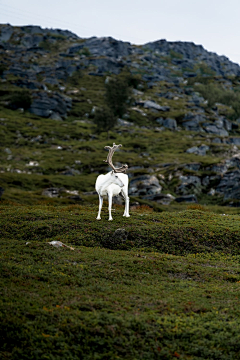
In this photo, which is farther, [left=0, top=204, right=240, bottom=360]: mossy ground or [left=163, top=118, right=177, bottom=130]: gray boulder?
[left=163, top=118, right=177, bottom=130]: gray boulder

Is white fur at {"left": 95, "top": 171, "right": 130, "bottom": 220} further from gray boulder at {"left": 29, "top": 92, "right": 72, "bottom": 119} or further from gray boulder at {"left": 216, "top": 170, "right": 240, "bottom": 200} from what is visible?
gray boulder at {"left": 29, "top": 92, "right": 72, "bottom": 119}

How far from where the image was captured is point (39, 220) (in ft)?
84.4

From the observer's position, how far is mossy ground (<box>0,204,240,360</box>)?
1079 cm

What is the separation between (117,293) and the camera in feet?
46.5

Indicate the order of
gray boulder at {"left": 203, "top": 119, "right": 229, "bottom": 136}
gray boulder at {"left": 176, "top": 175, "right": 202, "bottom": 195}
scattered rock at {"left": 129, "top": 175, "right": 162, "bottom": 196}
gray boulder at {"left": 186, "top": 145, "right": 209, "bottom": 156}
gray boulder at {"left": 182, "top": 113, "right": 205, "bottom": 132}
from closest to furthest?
scattered rock at {"left": 129, "top": 175, "right": 162, "bottom": 196}
gray boulder at {"left": 176, "top": 175, "right": 202, "bottom": 195}
gray boulder at {"left": 186, "top": 145, "right": 209, "bottom": 156}
gray boulder at {"left": 182, "top": 113, "right": 205, "bottom": 132}
gray boulder at {"left": 203, "top": 119, "right": 229, "bottom": 136}

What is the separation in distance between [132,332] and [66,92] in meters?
187

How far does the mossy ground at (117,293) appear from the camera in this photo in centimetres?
1079

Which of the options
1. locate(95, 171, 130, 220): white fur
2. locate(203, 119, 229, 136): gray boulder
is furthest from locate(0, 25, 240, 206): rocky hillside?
locate(95, 171, 130, 220): white fur

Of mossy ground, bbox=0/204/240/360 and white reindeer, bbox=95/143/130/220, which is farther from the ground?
white reindeer, bbox=95/143/130/220

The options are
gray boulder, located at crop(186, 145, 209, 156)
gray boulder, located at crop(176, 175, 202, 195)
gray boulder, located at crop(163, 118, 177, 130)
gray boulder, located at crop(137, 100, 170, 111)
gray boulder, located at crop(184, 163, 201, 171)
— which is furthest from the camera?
gray boulder, located at crop(137, 100, 170, 111)

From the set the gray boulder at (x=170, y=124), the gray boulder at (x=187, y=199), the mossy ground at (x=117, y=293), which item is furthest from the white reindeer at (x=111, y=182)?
the gray boulder at (x=170, y=124)

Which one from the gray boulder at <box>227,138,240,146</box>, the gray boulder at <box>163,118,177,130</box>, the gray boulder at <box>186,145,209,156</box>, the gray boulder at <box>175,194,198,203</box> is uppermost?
the gray boulder at <box>163,118,177,130</box>

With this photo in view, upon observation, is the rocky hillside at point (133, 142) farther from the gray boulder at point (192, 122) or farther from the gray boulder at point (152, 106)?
the gray boulder at point (152, 106)

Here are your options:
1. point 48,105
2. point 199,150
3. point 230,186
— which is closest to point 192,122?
point 199,150
